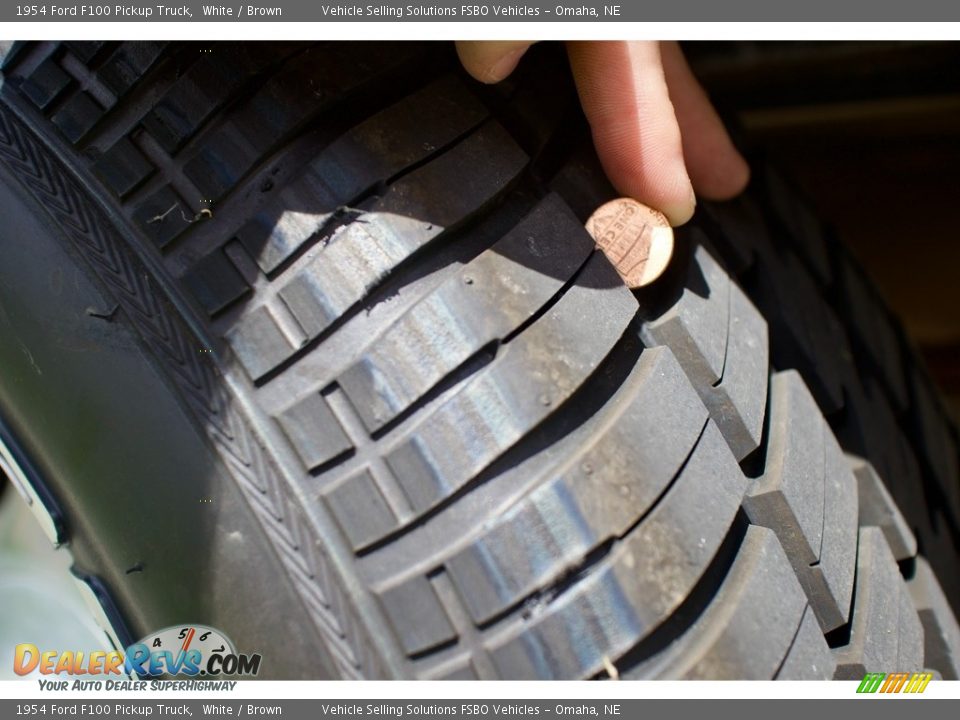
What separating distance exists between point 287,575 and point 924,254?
7.03 feet

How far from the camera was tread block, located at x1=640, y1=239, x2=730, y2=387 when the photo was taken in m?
1.08

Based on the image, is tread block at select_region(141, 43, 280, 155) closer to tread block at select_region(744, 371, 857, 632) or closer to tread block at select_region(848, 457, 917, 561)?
tread block at select_region(744, 371, 857, 632)

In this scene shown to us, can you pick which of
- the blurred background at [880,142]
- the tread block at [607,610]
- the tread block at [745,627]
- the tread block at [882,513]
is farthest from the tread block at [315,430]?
the blurred background at [880,142]

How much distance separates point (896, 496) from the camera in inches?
54.3

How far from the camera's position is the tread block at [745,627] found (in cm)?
91

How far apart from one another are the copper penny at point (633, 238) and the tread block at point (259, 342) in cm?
38

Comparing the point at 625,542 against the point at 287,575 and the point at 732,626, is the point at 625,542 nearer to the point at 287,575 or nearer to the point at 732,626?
the point at 732,626

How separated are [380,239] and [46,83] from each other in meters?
0.42

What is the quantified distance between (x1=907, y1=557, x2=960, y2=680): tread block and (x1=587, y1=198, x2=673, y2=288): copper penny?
0.62 m

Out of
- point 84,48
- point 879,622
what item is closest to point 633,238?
point 879,622

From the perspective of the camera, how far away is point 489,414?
35.7 inches

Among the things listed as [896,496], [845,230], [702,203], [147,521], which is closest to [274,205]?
[147,521]

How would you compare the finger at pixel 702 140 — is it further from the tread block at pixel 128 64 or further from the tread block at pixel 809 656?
the tread block at pixel 128 64

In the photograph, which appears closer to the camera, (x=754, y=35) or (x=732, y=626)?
(x=732, y=626)
